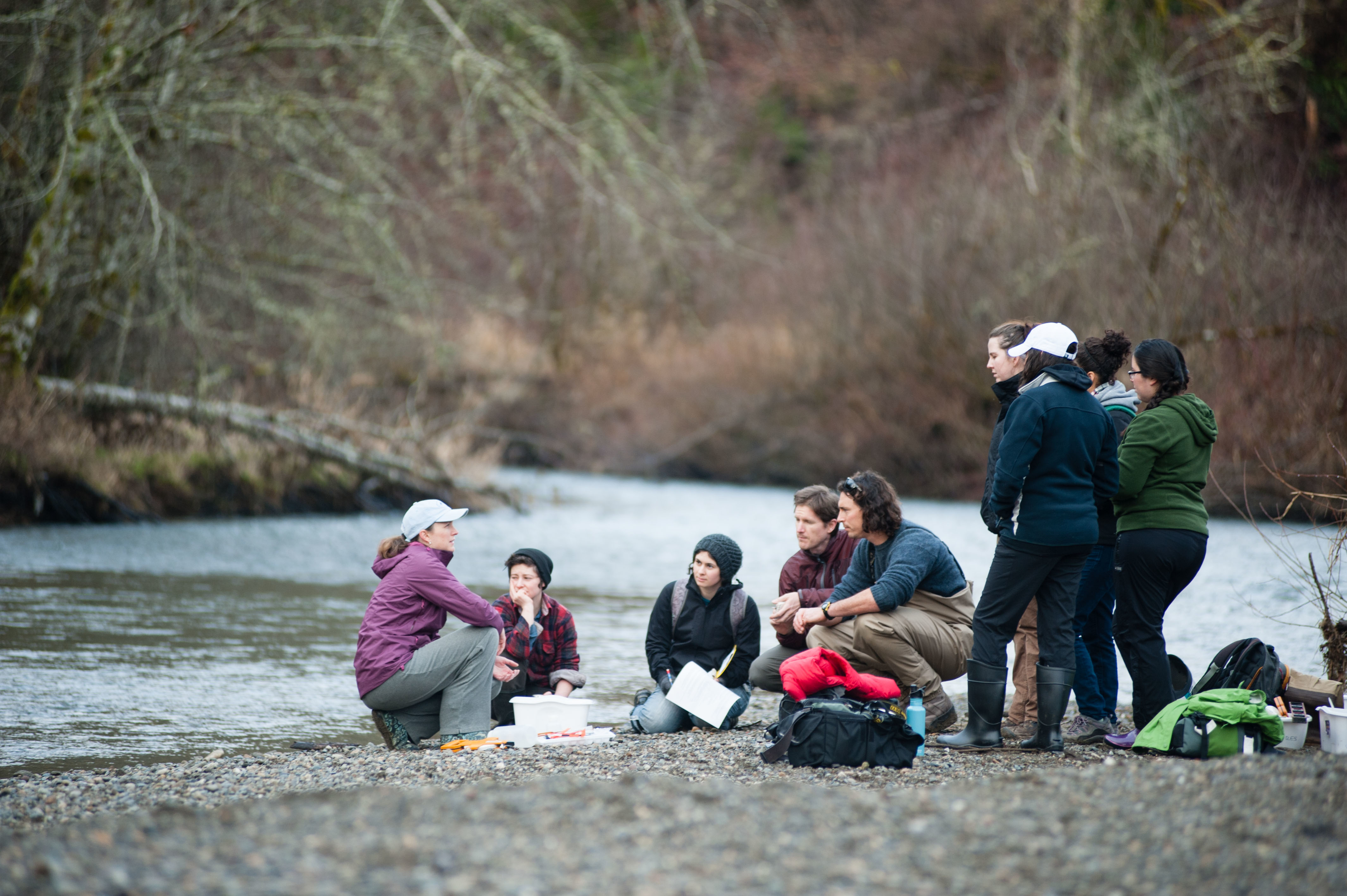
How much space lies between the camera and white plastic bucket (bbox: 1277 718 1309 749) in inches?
213

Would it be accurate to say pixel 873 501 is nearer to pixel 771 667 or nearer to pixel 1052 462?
pixel 1052 462

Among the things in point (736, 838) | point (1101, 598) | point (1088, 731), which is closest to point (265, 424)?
point (1101, 598)

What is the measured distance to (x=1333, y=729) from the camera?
5.30 meters

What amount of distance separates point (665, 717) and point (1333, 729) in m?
3.26

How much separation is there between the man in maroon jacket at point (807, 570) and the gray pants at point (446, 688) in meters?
1.55

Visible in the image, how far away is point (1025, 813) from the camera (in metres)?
3.81

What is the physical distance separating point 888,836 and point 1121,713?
3.71 m

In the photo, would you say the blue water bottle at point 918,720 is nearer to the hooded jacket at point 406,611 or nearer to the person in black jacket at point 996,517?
the person in black jacket at point 996,517

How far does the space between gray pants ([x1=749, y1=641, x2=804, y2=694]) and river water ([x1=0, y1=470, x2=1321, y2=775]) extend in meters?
1.01

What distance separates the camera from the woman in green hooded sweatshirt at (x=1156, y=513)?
5.57 metres

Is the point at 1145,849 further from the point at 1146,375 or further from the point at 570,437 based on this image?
the point at 570,437

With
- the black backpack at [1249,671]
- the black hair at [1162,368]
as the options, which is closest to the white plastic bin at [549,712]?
the black backpack at [1249,671]

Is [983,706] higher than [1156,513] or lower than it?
lower

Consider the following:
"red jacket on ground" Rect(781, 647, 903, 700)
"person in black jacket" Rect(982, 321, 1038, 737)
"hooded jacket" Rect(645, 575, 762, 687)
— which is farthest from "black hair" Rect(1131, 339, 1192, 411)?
"hooded jacket" Rect(645, 575, 762, 687)
